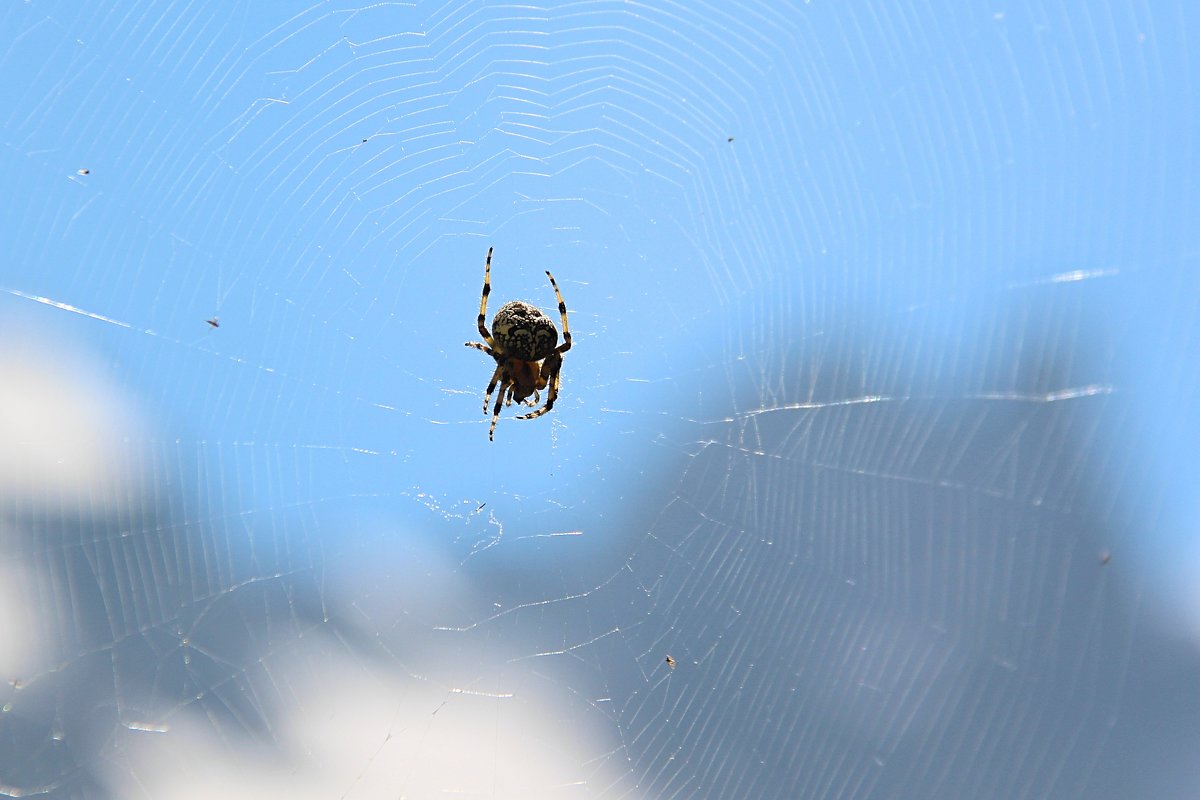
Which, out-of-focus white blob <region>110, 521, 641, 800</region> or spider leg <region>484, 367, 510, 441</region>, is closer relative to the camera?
out-of-focus white blob <region>110, 521, 641, 800</region>

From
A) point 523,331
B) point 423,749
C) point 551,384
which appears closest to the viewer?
point 423,749

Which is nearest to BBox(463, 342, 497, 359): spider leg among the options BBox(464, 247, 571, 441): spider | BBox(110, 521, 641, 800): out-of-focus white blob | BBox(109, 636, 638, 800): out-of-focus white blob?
BBox(464, 247, 571, 441): spider

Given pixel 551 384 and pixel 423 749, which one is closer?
pixel 423 749

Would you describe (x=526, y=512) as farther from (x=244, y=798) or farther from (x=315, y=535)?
(x=244, y=798)

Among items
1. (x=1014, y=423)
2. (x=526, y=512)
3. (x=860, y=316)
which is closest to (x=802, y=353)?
(x=860, y=316)

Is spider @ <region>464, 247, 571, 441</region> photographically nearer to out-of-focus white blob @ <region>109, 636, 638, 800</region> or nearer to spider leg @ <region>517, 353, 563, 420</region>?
spider leg @ <region>517, 353, 563, 420</region>

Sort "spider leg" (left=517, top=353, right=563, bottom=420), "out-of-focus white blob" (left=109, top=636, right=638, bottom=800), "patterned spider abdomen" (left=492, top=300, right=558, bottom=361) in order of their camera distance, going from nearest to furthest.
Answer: "out-of-focus white blob" (left=109, top=636, right=638, bottom=800)
"patterned spider abdomen" (left=492, top=300, right=558, bottom=361)
"spider leg" (left=517, top=353, right=563, bottom=420)

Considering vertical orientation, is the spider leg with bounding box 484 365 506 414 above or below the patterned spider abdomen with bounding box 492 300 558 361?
below

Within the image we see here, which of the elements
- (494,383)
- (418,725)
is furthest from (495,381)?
(418,725)

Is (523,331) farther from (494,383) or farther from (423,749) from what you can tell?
(423,749)

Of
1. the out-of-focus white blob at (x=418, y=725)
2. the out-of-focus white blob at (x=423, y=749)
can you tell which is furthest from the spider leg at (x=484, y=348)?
the out-of-focus white blob at (x=423, y=749)
